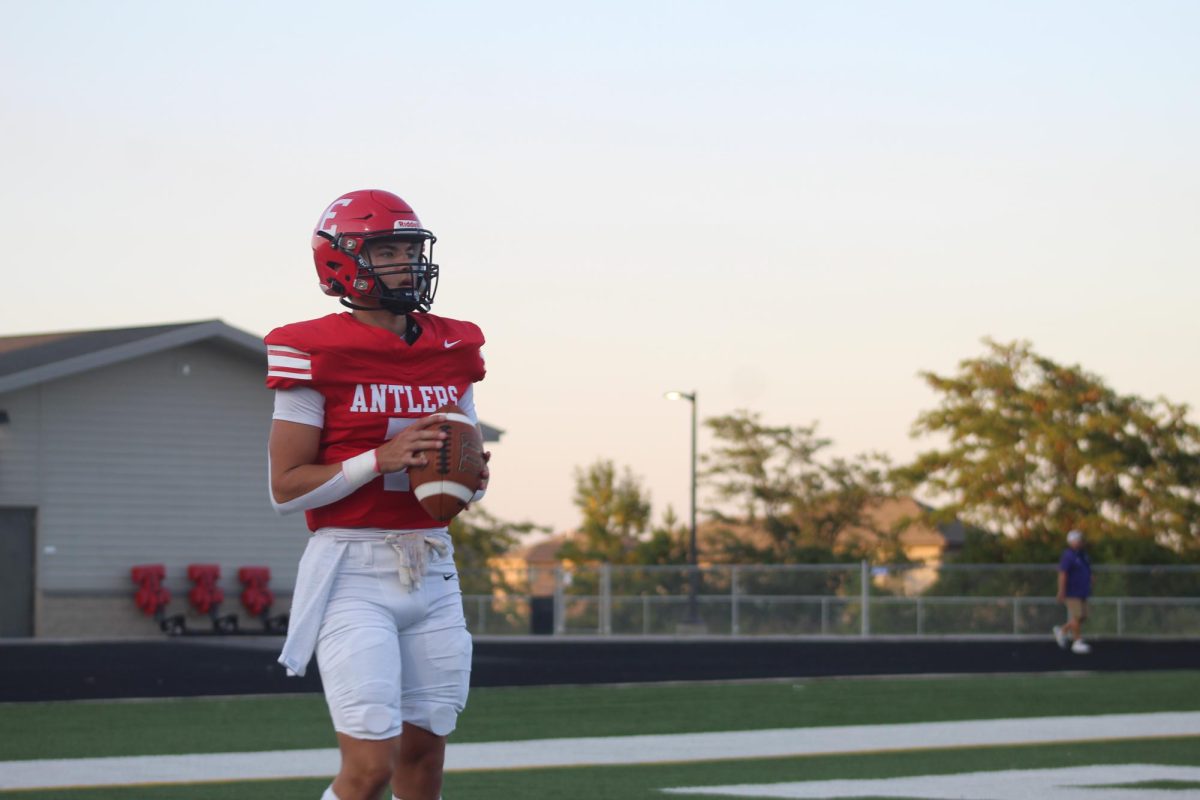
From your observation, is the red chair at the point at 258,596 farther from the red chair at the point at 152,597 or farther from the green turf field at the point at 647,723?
the green turf field at the point at 647,723

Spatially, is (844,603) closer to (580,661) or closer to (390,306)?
(580,661)

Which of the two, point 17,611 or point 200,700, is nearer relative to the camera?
point 200,700

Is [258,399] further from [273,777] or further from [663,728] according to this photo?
[273,777]

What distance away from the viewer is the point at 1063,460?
177 feet

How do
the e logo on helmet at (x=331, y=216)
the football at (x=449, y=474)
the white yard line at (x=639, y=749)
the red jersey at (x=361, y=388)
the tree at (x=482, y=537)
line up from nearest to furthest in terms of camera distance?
the football at (x=449, y=474)
the red jersey at (x=361, y=388)
the e logo on helmet at (x=331, y=216)
the white yard line at (x=639, y=749)
the tree at (x=482, y=537)

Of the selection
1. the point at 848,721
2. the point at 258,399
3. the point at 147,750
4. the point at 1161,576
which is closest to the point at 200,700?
the point at 147,750

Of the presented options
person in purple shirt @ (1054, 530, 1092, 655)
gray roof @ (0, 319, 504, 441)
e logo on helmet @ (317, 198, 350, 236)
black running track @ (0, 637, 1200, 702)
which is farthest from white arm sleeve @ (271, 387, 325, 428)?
gray roof @ (0, 319, 504, 441)

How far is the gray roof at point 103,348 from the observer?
31.1 meters

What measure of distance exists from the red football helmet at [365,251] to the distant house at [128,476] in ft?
85.2

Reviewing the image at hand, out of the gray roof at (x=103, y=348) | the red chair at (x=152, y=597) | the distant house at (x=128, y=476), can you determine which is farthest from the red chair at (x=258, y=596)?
the gray roof at (x=103, y=348)

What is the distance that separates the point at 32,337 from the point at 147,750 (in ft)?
91.5

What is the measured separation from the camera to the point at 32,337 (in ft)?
127

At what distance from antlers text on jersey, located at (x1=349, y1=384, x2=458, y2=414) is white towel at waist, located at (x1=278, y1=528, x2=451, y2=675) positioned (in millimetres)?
367

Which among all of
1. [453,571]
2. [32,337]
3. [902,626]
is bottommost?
[902,626]
